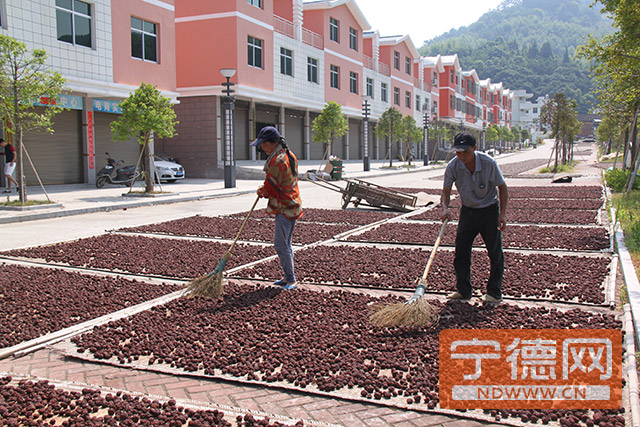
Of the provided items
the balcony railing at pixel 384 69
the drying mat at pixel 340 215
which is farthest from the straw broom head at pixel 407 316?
the balcony railing at pixel 384 69

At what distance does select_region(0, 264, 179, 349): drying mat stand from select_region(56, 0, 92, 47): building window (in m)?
15.6

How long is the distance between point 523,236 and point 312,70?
29352 mm

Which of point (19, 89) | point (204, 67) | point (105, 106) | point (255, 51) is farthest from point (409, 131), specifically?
point (19, 89)

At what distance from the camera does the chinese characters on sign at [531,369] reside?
379 centimetres

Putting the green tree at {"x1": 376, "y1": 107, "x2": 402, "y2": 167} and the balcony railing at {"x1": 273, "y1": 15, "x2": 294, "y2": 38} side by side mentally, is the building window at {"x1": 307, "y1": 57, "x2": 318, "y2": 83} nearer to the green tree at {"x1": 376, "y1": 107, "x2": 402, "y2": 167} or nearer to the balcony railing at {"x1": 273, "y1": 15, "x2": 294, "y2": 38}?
the balcony railing at {"x1": 273, "y1": 15, "x2": 294, "y2": 38}

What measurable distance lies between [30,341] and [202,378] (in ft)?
5.93

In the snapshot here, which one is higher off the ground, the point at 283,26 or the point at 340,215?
the point at 283,26

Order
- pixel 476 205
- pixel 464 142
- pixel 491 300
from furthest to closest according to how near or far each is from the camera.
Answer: pixel 491 300
pixel 476 205
pixel 464 142

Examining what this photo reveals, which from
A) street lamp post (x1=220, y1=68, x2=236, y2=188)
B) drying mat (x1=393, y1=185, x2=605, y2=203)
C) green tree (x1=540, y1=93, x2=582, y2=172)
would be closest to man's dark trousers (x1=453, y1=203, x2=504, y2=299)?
drying mat (x1=393, y1=185, x2=605, y2=203)

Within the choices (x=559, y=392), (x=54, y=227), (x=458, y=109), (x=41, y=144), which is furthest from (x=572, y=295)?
(x=458, y=109)

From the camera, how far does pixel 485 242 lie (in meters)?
5.91

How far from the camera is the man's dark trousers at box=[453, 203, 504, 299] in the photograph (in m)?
5.83

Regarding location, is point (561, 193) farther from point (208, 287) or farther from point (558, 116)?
point (558, 116)

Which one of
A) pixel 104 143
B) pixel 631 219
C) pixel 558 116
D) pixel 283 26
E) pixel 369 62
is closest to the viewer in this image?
pixel 631 219
